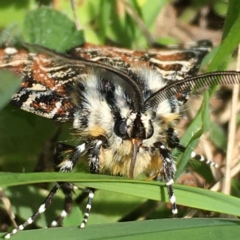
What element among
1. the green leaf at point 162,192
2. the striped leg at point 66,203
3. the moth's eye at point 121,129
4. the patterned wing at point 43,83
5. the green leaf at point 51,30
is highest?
the green leaf at point 51,30

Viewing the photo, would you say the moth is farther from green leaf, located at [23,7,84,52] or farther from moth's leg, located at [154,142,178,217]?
green leaf, located at [23,7,84,52]

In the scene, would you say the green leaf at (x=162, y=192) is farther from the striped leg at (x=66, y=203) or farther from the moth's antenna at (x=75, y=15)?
the moth's antenna at (x=75, y=15)

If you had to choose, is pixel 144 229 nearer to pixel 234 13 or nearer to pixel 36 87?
pixel 36 87

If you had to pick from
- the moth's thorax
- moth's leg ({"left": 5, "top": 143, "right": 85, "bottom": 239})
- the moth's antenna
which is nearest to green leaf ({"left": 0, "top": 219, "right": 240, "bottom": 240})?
moth's leg ({"left": 5, "top": 143, "right": 85, "bottom": 239})

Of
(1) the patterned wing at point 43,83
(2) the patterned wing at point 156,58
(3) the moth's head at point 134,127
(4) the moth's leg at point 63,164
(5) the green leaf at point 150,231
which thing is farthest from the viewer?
(2) the patterned wing at point 156,58

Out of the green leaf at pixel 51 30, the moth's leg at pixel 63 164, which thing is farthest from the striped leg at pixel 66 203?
A: the green leaf at pixel 51 30

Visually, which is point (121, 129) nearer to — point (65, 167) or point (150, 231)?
point (65, 167)

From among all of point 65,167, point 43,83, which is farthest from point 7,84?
point 43,83
